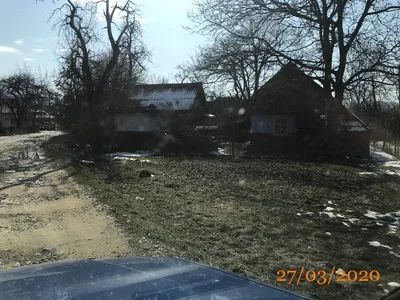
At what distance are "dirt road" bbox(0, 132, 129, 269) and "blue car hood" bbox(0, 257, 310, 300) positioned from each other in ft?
8.34

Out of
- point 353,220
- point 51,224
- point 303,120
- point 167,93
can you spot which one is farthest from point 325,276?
point 167,93

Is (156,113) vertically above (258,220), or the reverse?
(156,113)

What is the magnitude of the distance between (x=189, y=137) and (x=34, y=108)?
54496 mm

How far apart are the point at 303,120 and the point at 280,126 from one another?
3802 mm

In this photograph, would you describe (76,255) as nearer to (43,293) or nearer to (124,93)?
(43,293)

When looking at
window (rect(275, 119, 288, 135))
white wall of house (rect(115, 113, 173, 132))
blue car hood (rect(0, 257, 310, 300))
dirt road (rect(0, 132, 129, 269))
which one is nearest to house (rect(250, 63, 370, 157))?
window (rect(275, 119, 288, 135))

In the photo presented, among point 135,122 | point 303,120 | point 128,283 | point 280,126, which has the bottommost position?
point 128,283

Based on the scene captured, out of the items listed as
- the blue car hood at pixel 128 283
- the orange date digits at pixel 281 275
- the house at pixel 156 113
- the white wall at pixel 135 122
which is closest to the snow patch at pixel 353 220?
the orange date digits at pixel 281 275

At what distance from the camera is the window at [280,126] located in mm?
29062

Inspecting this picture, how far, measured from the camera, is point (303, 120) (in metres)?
25.5

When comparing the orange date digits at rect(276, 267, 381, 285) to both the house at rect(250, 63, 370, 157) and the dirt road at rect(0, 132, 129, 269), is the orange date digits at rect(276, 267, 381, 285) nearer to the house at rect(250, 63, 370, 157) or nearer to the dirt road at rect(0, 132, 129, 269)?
the dirt road at rect(0, 132, 129, 269)

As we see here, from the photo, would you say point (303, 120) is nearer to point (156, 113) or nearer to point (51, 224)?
point (156, 113)

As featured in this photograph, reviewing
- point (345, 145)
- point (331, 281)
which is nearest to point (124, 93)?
point (345, 145)

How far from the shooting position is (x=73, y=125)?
25125 mm
